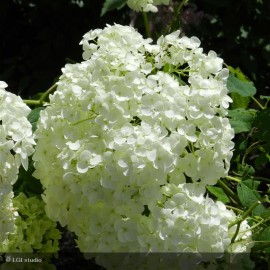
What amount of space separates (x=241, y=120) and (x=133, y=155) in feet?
1.68

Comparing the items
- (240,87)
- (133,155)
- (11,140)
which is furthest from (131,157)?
(240,87)

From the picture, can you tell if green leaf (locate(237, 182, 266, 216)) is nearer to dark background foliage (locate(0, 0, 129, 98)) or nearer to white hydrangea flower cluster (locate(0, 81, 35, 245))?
white hydrangea flower cluster (locate(0, 81, 35, 245))

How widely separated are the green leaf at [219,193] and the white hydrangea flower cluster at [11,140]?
0.44 m

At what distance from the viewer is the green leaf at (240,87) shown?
5.35 feet

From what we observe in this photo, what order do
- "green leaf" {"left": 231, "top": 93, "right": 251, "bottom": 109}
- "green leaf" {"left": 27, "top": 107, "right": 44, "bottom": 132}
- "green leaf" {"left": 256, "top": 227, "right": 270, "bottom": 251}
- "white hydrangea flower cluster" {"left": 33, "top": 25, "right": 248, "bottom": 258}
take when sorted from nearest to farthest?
"white hydrangea flower cluster" {"left": 33, "top": 25, "right": 248, "bottom": 258} < "green leaf" {"left": 256, "top": 227, "right": 270, "bottom": 251} < "green leaf" {"left": 27, "top": 107, "right": 44, "bottom": 132} < "green leaf" {"left": 231, "top": 93, "right": 251, "bottom": 109}

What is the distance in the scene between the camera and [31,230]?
1.37 metres

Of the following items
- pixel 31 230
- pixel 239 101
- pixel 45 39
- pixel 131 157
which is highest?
pixel 131 157

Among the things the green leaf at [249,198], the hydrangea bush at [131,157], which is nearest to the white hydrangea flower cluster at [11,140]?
the hydrangea bush at [131,157]

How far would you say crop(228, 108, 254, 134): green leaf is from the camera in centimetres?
157

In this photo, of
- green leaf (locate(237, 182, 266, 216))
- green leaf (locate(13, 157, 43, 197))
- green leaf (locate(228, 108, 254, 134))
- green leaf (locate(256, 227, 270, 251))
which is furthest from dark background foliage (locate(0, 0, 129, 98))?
green leaf (locate(256, 227, 270, 251))

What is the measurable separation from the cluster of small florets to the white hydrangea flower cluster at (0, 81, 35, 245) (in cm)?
9

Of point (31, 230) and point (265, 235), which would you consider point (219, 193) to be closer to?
point (265, 235)

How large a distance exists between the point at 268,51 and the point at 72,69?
6.81 ft

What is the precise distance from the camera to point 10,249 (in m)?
1.35
